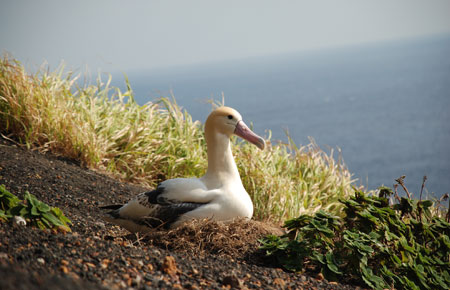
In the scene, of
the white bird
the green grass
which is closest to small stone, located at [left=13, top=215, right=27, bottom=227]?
the white bird

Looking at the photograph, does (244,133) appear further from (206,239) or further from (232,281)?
(232,281)

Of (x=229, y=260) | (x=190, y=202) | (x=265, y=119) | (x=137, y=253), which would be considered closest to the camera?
(x=137, y=253)

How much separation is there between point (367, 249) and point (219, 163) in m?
1.28

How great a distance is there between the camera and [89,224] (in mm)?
3799

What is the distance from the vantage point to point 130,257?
2.61 metres

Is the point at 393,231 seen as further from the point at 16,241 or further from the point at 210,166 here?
the point at 16,241

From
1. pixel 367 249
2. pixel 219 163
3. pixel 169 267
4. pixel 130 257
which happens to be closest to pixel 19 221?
pixel 130 257

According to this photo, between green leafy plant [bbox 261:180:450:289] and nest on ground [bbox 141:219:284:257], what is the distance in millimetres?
170

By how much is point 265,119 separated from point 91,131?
2250 inches

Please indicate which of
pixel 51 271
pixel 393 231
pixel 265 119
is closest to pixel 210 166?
pixel 393 231

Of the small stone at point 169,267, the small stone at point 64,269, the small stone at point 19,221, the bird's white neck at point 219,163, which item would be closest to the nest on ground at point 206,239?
the bird's white neck at point 219,163

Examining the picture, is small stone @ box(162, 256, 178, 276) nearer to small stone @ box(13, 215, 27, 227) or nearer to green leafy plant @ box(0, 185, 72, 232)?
green leafy plant @ box(0, 185, 72, 232)

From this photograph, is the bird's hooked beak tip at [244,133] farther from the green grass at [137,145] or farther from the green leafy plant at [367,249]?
the green grass at [137,145]

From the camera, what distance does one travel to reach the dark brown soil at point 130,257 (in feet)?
6.96
